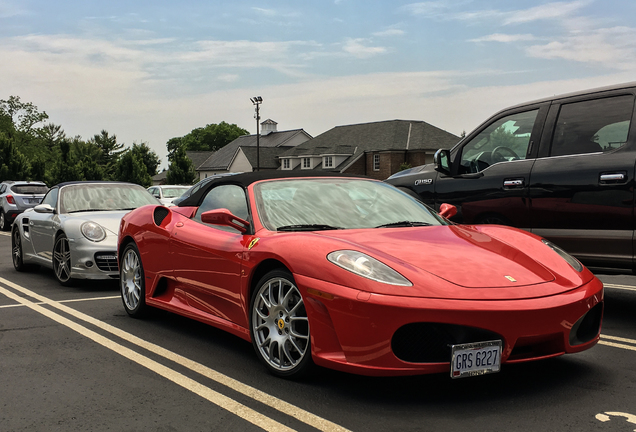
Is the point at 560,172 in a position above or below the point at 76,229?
above

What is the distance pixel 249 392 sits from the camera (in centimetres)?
398

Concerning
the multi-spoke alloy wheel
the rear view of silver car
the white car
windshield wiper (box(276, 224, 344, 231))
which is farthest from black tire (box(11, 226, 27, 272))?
the white car

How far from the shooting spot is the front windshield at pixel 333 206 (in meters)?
4.70

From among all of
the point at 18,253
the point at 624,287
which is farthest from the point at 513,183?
the point at 18,253

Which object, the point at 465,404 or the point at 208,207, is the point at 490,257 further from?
the point at 208,207

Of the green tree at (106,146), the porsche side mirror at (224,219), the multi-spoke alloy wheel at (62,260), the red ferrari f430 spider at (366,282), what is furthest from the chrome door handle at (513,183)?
the green tree at (106,146)

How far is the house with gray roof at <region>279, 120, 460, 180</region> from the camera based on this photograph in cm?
6556

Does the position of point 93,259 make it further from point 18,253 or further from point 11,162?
point 11,162

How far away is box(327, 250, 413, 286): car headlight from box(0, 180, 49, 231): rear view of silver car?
760 inches

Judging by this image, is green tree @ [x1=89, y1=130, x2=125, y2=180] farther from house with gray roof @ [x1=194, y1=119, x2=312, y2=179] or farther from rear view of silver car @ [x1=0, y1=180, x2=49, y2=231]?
rear view of silver car @ [x1=0, y1=180, x2=49, y2=231]

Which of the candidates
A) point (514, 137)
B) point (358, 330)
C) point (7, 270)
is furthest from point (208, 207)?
point (7, 270)

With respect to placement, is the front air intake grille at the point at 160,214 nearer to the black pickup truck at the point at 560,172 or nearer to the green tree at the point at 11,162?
the black pickup truck at the point at 560,172

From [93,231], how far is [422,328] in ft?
19.3

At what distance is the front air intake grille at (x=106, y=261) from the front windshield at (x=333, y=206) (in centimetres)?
388
